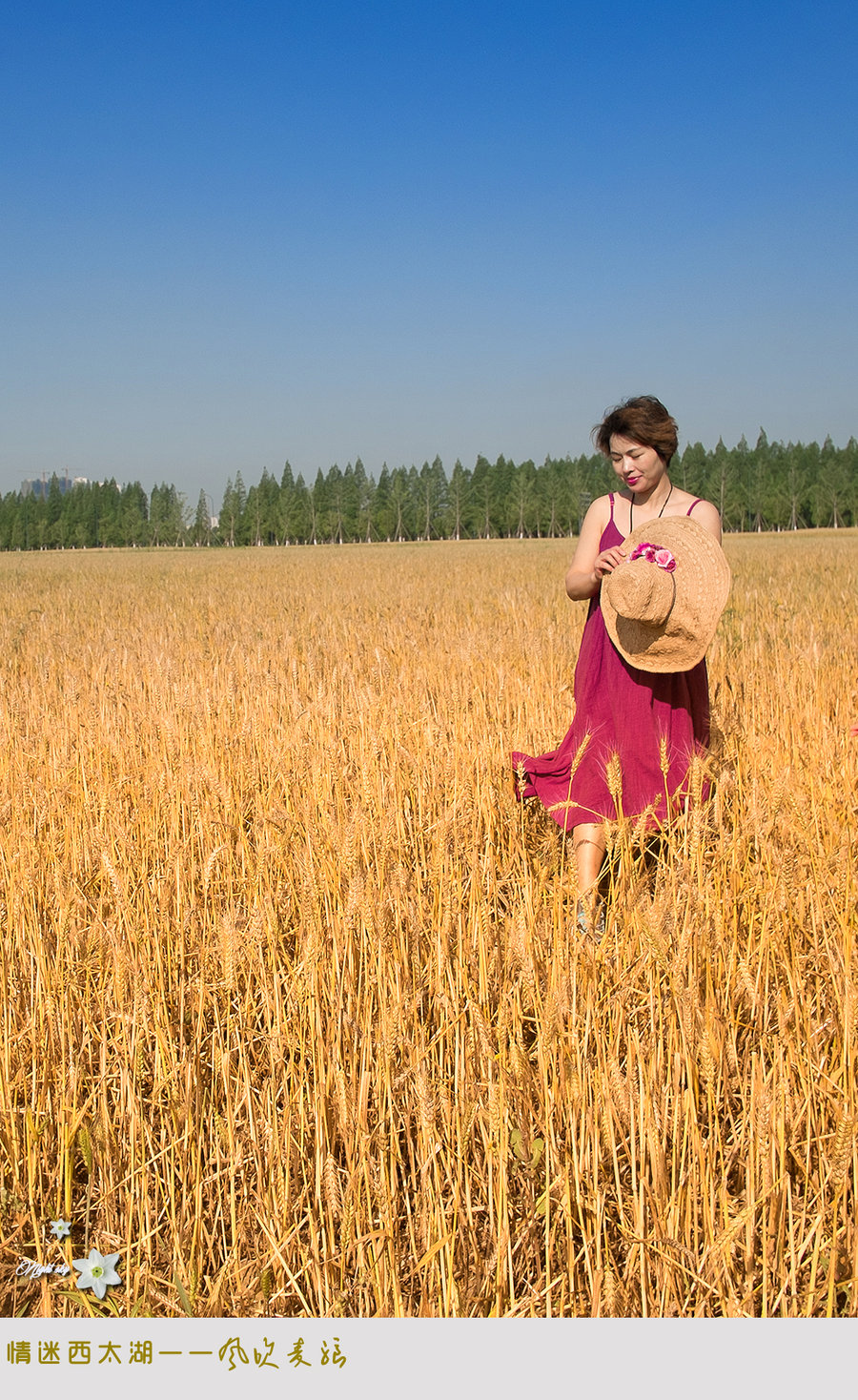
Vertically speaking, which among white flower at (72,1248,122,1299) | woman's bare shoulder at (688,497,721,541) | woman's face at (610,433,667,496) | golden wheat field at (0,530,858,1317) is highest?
woman's face at (610,433,667,496)

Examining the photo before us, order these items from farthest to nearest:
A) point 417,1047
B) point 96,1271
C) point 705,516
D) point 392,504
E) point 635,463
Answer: point 392,504
point 705,516
point 635,463
point 417,1047
point 96,1271

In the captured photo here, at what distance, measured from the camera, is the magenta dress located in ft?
10.0

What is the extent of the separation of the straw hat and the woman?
0.03 metres

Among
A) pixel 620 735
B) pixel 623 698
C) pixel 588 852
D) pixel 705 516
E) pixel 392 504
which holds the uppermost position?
pixel 392 504

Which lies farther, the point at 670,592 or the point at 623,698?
the point at 623,698

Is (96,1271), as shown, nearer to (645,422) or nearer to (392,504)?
(645,422)

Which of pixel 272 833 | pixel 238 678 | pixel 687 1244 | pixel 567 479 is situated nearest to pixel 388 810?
pixel 272 833

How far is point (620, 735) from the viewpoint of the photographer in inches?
123

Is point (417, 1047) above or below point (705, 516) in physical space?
below

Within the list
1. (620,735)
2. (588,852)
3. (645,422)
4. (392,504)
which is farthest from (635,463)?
(392,504)

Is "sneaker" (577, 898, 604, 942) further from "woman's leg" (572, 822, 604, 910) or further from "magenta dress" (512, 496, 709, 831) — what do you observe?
"magenta dress" (512, 496, 709, 831)

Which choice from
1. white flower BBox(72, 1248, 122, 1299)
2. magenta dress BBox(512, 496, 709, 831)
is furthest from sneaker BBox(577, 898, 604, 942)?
white flower BBox(72, 1248, 122, 1299)

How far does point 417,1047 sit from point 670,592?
165cm

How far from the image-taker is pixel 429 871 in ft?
9.02
